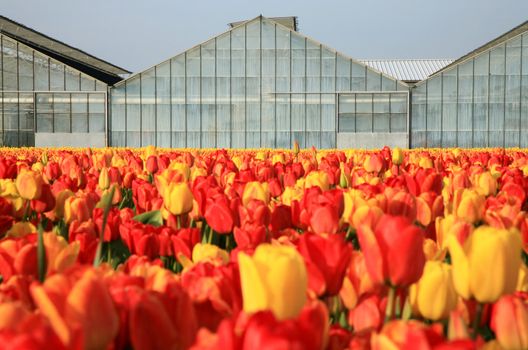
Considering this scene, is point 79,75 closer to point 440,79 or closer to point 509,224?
point 440,79

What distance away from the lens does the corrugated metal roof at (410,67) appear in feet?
148

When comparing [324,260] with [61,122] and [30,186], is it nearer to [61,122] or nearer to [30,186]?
[30,186]

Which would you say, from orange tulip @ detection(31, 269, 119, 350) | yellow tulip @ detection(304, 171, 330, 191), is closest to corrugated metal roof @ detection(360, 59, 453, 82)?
yellow tulip @ detection(304, 171, 330, 191)

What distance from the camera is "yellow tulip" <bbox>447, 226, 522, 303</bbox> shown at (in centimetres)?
98

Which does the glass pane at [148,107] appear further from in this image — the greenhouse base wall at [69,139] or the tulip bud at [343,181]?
the tulip bud at [343,181]

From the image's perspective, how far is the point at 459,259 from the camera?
40.6 inches

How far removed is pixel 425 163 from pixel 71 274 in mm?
3608

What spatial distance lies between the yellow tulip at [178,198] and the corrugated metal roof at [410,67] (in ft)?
143

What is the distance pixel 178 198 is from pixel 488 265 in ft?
4.01

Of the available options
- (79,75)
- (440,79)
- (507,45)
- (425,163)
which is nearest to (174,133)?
(79,75)

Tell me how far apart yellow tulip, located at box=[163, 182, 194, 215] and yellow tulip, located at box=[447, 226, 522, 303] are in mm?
1136

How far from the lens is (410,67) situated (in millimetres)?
46969

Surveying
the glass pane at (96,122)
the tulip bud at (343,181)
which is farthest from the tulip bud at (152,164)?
the glass pane at (96,122)

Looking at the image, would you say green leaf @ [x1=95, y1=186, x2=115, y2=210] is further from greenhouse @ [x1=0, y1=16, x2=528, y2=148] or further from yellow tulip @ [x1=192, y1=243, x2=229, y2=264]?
greenhouse @ [x1=0, y1=16, x2=528, y2=148]
